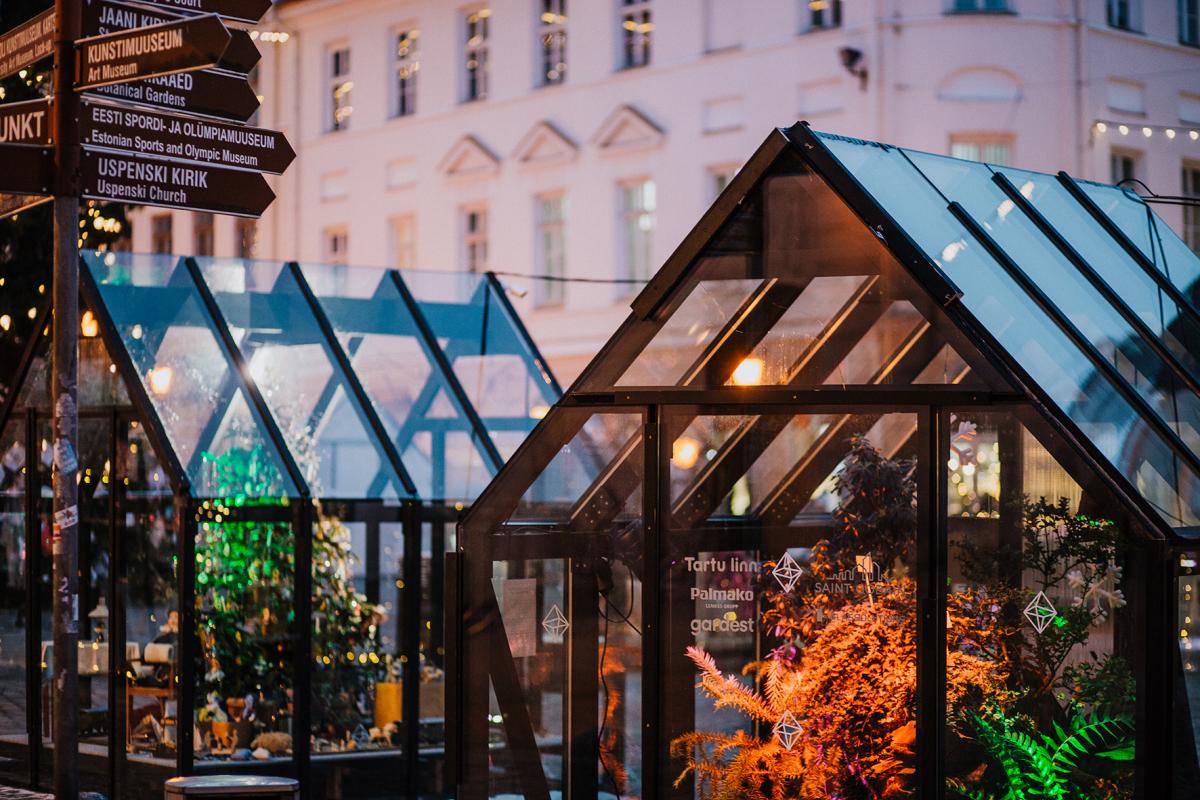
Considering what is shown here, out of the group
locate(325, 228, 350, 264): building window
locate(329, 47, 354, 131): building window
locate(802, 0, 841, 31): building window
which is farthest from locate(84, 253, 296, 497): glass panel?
locate(329, 47, 354, 131): building window

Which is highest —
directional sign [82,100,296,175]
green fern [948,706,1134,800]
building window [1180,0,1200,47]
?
building window [1180,0,1200,47]

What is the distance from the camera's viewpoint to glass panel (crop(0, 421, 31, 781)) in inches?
458

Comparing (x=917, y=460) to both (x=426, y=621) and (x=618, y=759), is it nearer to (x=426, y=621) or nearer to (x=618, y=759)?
(x=618, y=759)

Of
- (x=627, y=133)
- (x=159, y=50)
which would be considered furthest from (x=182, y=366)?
(x=627, y=133)

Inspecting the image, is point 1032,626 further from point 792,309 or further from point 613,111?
point 613,111

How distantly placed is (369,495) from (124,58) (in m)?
4.98

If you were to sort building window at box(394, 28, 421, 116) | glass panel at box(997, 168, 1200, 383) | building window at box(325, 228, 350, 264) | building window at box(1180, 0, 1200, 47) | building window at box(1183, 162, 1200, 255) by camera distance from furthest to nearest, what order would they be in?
building window at box(325, 228, 350, 264)
building window at box(394, 28, 421, 116)
building window at box(1180, 0, 1200, 47)
building window at box(1183, 162, 1200, 255)
glass panel at box(997, 168, 1200, 383)

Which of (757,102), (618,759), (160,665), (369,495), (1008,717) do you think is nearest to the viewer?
(1008,717)

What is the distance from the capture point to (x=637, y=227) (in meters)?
26.5

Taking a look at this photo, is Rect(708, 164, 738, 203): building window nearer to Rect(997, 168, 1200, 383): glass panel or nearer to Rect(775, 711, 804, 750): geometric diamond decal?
Rect(997, 168, 1200, 383): glass panel

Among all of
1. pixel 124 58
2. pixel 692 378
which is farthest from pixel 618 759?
pixel 124 58

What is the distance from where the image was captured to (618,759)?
8.13 metres

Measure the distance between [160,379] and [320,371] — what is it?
4.14 ft

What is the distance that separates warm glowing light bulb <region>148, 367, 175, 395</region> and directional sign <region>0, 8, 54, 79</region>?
3.27 m
